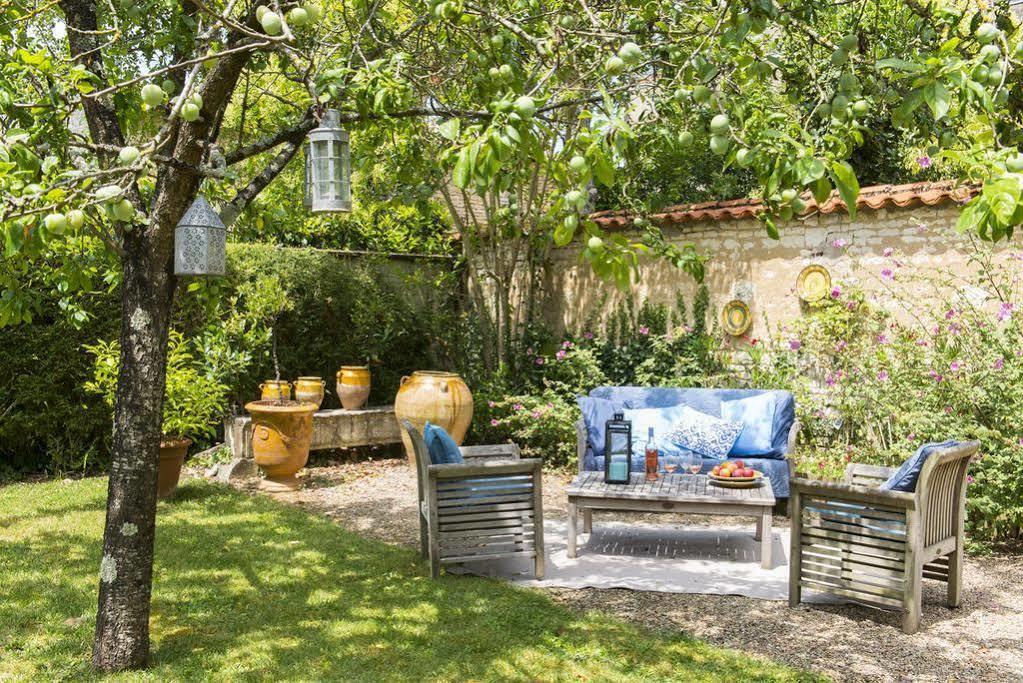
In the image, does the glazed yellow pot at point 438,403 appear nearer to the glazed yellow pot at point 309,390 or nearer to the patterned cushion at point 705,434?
the glazed yellow pot at point 309,390

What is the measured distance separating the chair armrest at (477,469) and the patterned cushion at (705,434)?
7.44 feet

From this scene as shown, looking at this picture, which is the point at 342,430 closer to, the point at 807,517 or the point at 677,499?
the point at 677,499

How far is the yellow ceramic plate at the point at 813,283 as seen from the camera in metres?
7.77

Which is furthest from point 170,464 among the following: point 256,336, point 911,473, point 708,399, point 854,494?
point 911,473

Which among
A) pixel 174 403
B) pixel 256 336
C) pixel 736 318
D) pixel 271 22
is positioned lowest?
pixel 174 403

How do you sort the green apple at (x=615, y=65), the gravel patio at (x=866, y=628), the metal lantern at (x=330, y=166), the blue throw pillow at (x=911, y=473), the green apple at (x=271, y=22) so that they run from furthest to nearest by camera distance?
1. the blue throw pillow at (x=911, y=473)
2. the gravel patio at (x=866, y=628)
3. the metal lantern at (x=330, y=166)
4. the green apple at (x=271, y=22)
5. the green apple at (x=615, y=65)

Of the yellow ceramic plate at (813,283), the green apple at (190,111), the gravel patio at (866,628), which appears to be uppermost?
the green apple at (190,111)

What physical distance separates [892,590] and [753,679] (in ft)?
3.57

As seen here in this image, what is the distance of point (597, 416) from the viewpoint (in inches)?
288

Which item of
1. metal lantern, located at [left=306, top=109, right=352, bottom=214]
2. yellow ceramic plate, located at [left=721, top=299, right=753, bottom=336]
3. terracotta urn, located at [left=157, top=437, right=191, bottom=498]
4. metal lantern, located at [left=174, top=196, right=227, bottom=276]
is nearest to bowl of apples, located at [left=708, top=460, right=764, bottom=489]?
yellow ceramic plate, located at [left=721, top=299, right=753, bottom=336]

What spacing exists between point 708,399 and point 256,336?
164 inches

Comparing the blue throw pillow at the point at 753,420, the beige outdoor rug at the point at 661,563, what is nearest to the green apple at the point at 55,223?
the beige outdoor rug at the point at 661,563

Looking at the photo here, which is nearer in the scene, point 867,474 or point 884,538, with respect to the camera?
point 884,538

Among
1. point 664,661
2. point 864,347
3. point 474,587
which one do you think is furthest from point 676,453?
point 664,661
